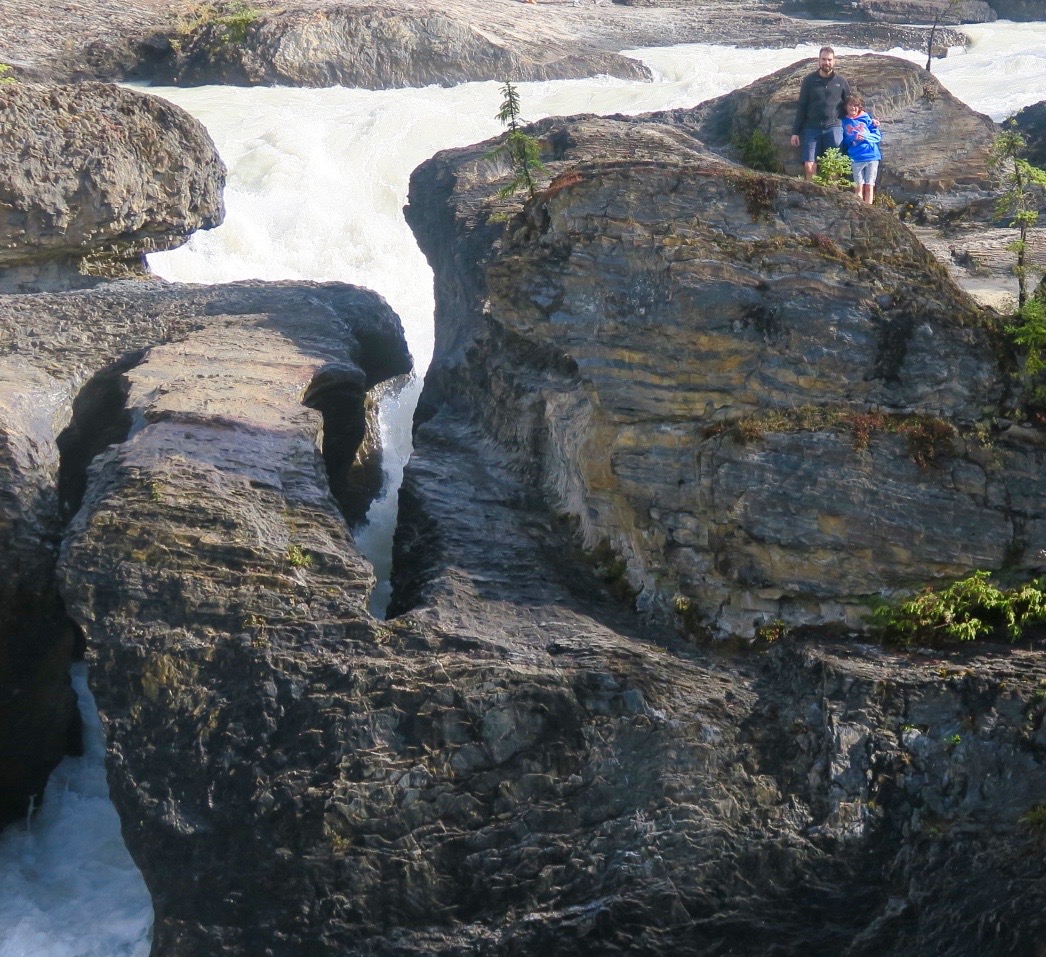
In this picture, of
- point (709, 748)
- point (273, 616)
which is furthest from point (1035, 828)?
point (273, 616)

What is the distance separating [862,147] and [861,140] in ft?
0.21

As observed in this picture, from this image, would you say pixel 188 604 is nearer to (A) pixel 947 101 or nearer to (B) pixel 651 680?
(B) pixel 651 680

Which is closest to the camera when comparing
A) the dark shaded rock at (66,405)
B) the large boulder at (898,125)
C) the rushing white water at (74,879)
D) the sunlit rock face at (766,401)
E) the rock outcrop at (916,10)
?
the sunlit rock face at (766,401)

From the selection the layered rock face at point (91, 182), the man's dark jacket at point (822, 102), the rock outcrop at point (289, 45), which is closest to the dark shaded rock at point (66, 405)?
the layered rock face at point (91, 182)

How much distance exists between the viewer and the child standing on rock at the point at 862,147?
11.3 m

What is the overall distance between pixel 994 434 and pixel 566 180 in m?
3.42

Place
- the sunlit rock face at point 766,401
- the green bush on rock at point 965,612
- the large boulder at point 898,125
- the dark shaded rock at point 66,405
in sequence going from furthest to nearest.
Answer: the large boulder at point 898,125 → the dark shaded rock at point 66,405 → the sunlit rock face at point 766,401 → the green bush on rock at point 965,612

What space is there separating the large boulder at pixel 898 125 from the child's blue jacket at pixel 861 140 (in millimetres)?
1560

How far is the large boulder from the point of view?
510 inches

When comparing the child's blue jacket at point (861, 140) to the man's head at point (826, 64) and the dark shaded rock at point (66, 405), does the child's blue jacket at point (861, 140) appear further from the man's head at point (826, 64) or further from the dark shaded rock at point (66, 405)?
the dark shaded rock at point (66, 405)

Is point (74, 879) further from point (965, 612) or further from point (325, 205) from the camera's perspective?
point (325, 205)

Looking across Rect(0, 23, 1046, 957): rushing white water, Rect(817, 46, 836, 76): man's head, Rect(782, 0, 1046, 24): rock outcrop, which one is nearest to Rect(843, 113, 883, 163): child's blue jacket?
Rect(817, 46, 836, 76): man's head

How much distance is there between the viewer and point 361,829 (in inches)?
278

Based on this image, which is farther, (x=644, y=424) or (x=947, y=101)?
(x=947, y=101)
